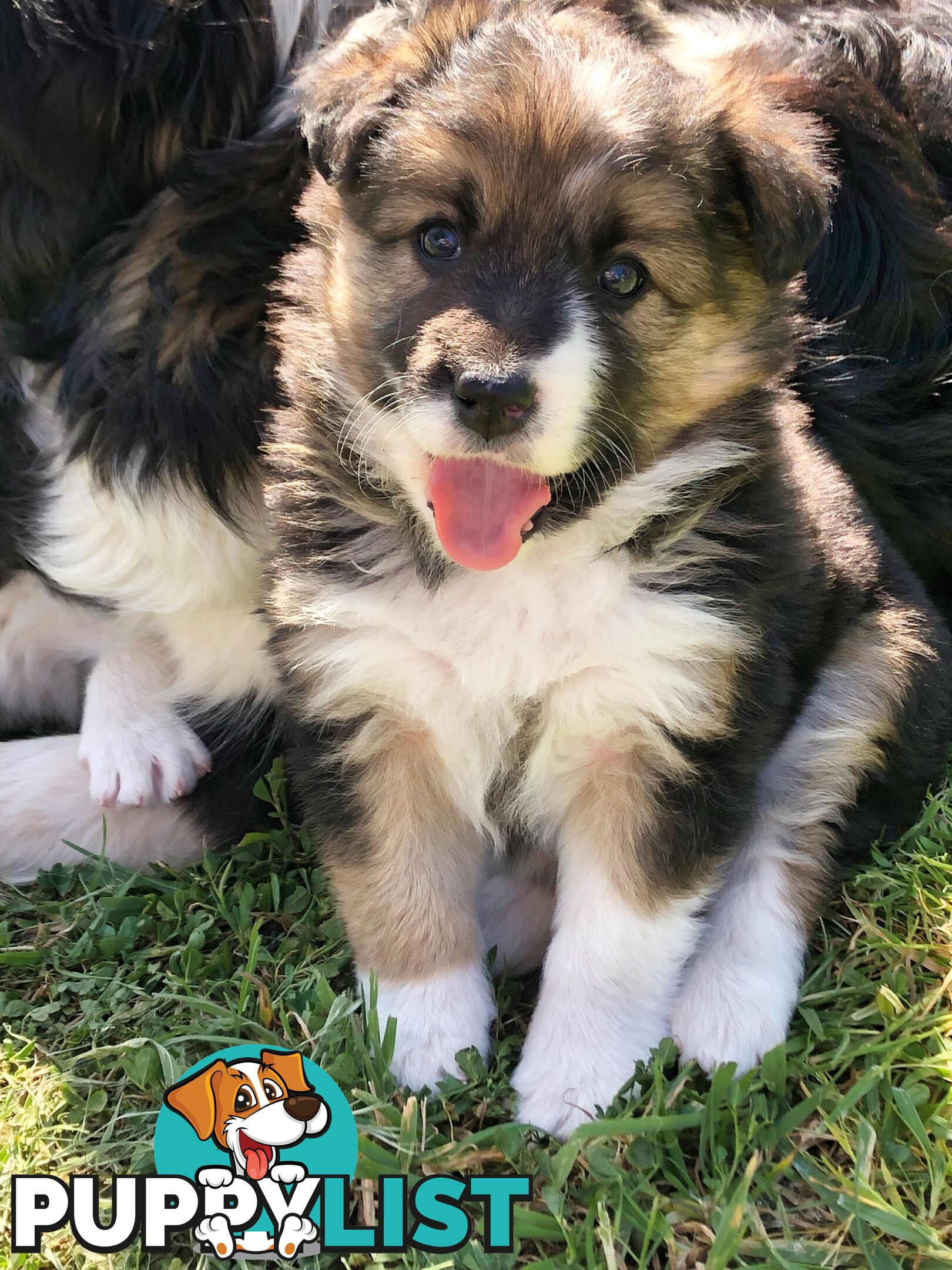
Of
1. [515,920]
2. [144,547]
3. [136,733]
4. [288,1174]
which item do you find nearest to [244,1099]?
→ [288,1174]

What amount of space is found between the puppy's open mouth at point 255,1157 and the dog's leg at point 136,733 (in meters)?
0.93

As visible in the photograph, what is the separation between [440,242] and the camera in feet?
6.17

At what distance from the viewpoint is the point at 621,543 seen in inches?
81.4

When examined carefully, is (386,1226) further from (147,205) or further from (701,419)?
(147,205)

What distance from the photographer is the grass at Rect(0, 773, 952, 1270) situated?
188 centimetres

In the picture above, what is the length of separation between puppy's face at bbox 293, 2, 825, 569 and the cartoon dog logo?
0.89 m

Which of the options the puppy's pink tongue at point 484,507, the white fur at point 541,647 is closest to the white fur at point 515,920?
the white fur at point 541,647

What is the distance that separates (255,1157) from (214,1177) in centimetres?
8

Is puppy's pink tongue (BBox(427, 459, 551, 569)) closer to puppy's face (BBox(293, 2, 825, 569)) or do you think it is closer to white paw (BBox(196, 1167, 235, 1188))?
puppy's face (BBox(293, 2, 825, 569))

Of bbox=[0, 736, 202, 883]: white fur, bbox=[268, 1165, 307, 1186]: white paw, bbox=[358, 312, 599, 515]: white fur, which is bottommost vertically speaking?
bbox=[0, 736, 202, 883]: white fur

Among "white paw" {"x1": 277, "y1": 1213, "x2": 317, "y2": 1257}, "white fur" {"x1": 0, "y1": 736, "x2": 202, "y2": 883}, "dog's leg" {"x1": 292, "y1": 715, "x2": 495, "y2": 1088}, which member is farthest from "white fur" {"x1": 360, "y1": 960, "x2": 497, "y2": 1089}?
"white fur" {"x1": 0, "y1": 736, "x2": 202, "y2": 883}

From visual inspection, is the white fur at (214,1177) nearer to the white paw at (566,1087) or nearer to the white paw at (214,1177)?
the white paw at (214,1177)

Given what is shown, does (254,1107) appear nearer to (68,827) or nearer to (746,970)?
(746,970)

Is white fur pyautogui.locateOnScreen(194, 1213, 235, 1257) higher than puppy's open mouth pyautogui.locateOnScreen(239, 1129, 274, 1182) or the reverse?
the reverse
